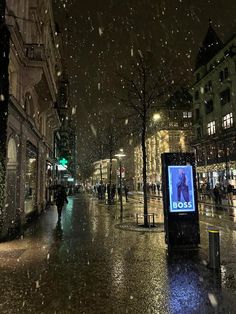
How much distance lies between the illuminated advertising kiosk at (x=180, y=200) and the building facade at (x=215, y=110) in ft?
94.3

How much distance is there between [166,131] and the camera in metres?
89.9

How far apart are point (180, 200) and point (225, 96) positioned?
3957 centimetres

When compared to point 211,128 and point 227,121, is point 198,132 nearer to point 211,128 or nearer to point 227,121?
point 211,128

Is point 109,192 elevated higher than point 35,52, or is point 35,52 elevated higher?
point 35,52

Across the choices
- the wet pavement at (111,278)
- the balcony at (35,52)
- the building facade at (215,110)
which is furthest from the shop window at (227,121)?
the wet pavement at (111,278)

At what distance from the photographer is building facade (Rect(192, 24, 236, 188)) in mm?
42906

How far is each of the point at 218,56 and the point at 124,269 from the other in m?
46.9

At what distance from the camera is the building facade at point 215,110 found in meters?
42.9

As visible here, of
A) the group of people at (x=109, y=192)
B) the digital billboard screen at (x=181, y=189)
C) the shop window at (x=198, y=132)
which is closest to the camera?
the digital billboard screen at (x=181, y=189)

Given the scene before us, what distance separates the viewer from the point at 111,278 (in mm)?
6992

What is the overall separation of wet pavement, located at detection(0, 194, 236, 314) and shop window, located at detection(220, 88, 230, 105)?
37447 millimetres

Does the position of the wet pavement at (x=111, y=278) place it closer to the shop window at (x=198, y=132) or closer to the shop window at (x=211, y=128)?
the shop window at (x=211, y=128)

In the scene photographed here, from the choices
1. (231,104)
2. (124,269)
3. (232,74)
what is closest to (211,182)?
(231,104)

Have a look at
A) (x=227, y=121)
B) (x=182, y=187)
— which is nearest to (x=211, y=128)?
(x=227, y=121)
